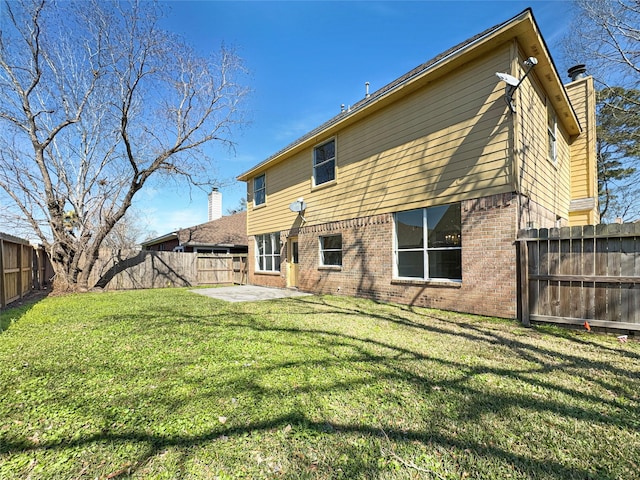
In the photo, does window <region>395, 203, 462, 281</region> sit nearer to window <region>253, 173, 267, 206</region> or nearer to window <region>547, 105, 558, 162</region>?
window <region>547, 105, 558, 162</region>

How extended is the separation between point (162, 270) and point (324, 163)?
9510 millimetres

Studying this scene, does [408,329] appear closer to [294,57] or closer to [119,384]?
[119,384]

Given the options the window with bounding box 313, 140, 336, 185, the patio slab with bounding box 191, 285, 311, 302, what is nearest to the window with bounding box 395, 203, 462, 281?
the window with bounding box 313, 140, 336, 185

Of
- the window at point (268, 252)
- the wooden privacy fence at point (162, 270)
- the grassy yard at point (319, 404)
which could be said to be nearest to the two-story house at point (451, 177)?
the window at point (268, 252)

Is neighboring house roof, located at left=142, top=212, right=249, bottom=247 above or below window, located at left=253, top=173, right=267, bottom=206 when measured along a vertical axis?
below

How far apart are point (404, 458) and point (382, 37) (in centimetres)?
1083

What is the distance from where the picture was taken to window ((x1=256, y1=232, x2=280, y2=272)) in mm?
12875

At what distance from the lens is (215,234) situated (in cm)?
1792

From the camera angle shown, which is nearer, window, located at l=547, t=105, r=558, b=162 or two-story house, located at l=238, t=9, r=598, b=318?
two-story house, located at l=238, t=9, r=598, b=318

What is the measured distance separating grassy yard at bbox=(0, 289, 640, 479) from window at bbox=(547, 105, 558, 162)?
549 cm

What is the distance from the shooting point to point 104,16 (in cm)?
1016

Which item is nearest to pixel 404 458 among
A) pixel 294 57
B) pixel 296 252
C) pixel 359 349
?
pixel 359 349

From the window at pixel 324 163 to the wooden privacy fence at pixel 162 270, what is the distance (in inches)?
276

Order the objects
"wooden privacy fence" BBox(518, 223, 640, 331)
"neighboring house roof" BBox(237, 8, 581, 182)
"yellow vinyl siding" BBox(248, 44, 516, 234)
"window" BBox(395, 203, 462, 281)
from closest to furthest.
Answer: "wooden privacy fence" BBox(518, 223, 640, 331), "neighboring house roof" BBox(237, 8, 581, 182), "yellow vinyl siding" BBox(248, 44, 516, 234), "window" BBox(395, 203, 462, 281)
